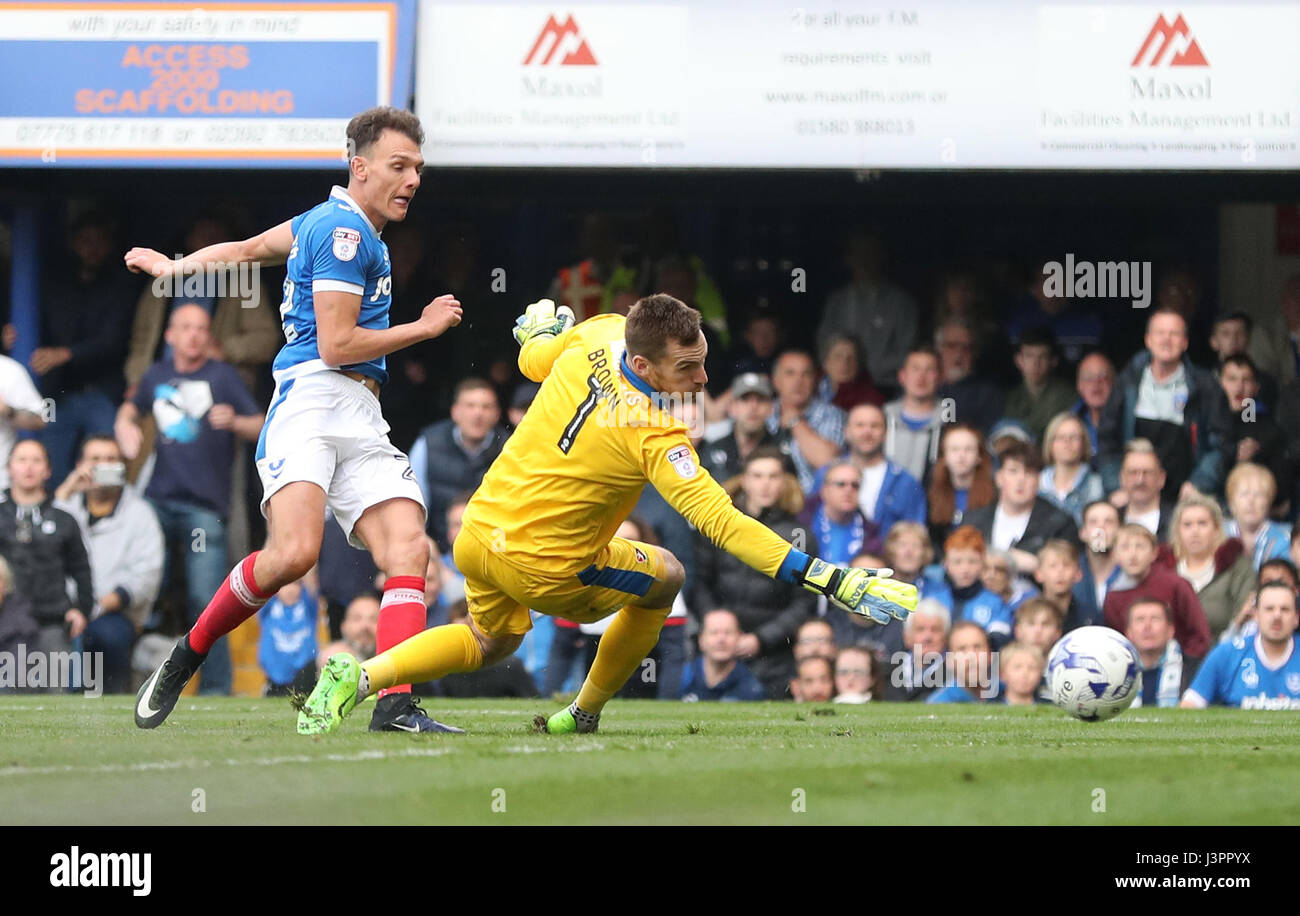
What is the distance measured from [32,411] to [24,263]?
1166 millimetres

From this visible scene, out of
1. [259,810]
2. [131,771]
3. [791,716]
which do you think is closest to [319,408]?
[131,771]

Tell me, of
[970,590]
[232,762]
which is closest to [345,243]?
[232,762]

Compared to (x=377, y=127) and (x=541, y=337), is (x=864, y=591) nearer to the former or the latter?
(x=541, y=337)

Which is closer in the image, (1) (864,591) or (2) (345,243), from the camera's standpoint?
(1) (864,591)

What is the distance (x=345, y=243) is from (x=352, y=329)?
0.30 meters

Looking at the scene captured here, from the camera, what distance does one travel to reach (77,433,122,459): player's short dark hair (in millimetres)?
10492

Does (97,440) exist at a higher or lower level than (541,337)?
lower

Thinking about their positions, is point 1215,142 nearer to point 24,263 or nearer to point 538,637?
point 538,637

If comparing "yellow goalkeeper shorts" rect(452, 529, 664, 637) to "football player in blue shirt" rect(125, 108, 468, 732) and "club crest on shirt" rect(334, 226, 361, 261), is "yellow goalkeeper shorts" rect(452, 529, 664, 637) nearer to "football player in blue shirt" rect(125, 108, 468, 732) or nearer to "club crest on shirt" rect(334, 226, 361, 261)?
"football player in blue shirt" rect(125, 108, 468, 732)

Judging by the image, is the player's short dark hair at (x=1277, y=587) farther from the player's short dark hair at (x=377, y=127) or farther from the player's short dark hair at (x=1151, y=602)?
the player's short dark hair at (x=377, y=127)

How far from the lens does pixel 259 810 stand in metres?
4.82

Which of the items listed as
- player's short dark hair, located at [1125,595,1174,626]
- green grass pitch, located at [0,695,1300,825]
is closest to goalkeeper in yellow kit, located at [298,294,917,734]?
green grass pitch, located at [0,695,1300,825]

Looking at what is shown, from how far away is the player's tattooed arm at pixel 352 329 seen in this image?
632 cm

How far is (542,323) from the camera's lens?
670 centimetres
